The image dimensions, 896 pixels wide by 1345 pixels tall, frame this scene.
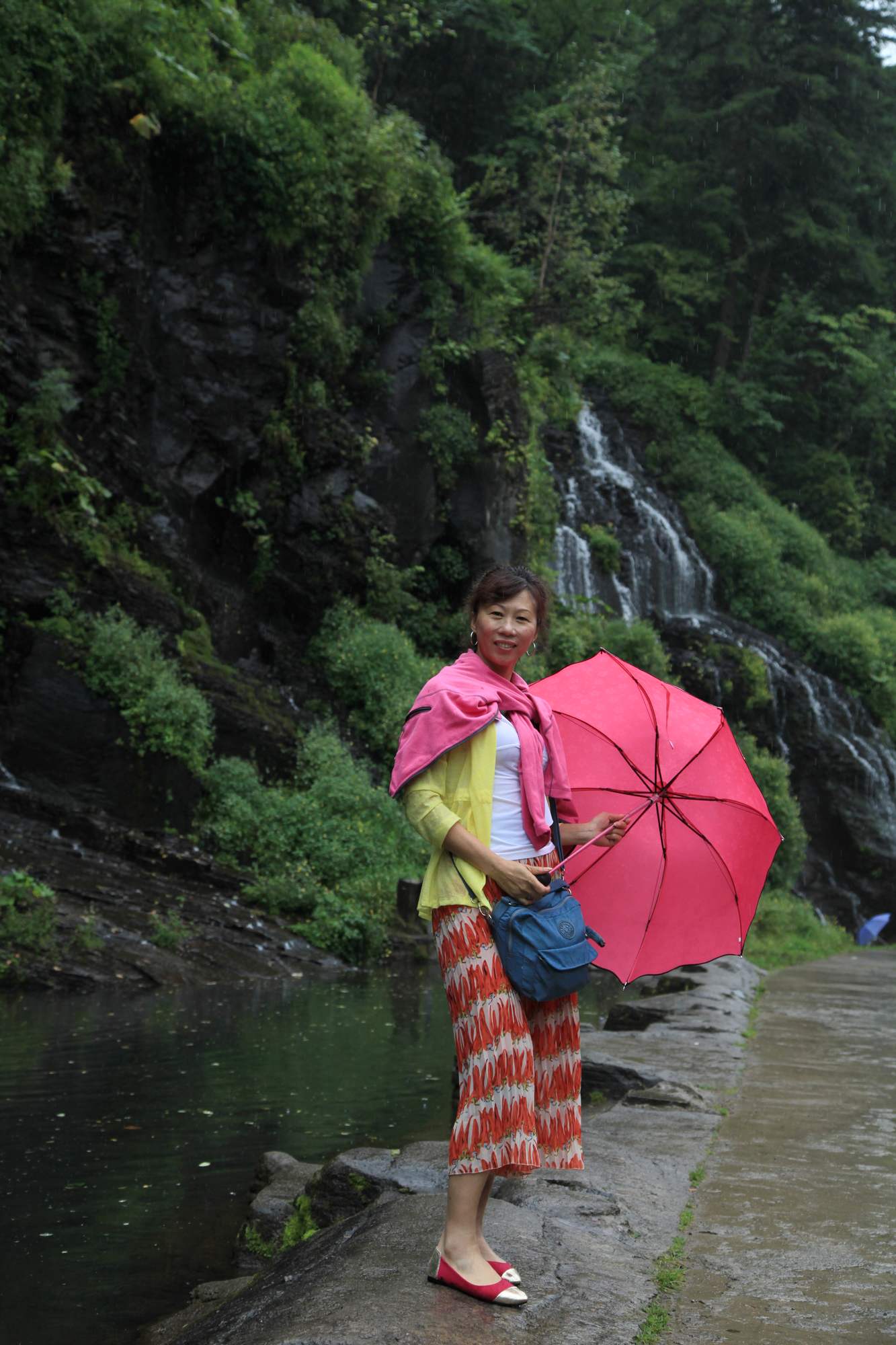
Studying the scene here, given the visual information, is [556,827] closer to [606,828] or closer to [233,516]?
[606,828]

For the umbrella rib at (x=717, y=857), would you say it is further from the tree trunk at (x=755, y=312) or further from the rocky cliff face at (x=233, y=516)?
the tree trunk at (x=755, y=312)

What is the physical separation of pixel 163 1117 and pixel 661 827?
144 inches

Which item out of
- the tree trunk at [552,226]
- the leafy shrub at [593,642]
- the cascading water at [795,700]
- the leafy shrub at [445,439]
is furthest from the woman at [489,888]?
the tree trunk at [552,226]

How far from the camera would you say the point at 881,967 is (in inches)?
531

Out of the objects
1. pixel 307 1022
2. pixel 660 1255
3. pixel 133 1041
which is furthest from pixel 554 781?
pixel 307 1022

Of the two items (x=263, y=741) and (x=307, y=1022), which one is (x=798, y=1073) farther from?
(x=263, y=741)

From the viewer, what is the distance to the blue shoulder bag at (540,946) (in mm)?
2938

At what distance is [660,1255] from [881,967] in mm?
10990

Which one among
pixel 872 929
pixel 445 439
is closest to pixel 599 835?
pixel 445 439

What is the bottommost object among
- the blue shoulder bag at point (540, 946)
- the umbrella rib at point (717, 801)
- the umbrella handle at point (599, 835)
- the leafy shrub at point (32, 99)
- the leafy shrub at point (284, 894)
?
the leafy shrub at point (284, 894)

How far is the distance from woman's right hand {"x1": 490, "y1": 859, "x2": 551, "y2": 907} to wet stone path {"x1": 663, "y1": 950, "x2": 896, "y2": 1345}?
101cm

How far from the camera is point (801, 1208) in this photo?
3.96 metres

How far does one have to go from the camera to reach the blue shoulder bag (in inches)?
116

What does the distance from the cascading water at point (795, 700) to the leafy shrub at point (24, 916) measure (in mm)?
13532
